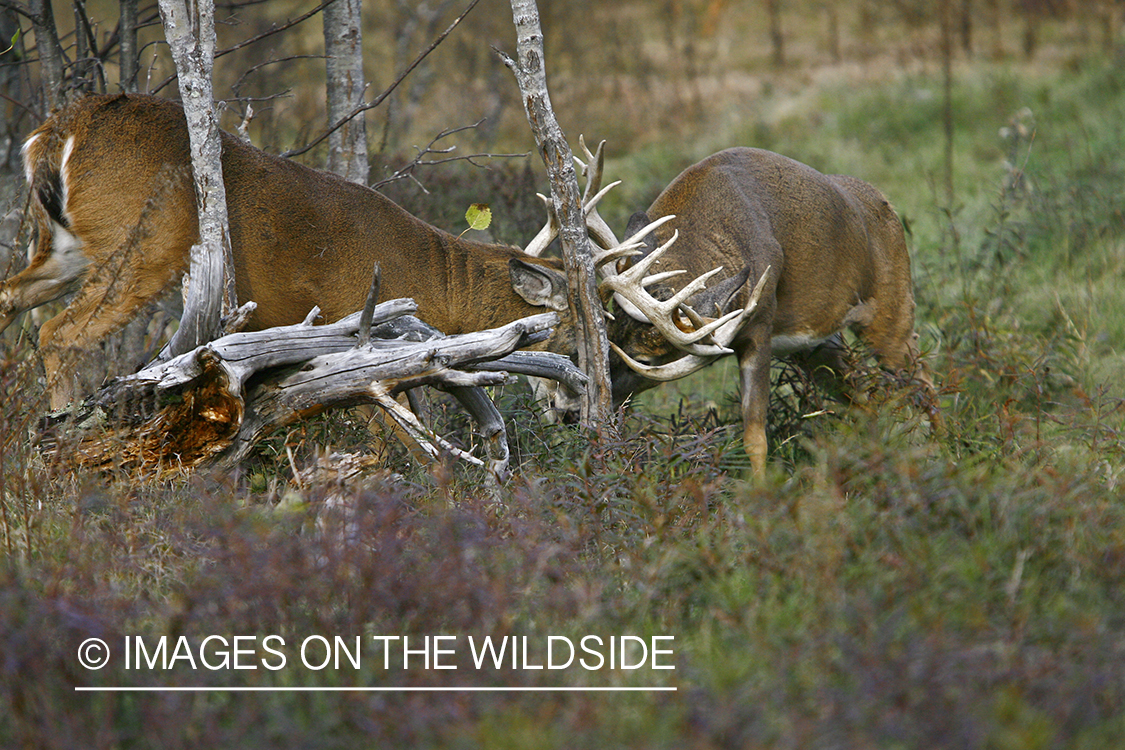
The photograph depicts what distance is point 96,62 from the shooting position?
17.3 feet

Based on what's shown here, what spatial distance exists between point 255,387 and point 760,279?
7.86 feet

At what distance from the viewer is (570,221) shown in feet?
15.8

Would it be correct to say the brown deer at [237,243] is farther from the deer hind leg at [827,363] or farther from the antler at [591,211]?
the deer hind leg at [827,363]

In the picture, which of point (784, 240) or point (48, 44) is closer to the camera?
point (48, 44)

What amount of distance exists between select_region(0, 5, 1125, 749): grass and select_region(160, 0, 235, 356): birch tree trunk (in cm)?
64

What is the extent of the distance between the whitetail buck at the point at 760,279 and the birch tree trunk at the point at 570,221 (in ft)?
0.52

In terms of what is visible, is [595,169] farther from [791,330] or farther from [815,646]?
[815,646]

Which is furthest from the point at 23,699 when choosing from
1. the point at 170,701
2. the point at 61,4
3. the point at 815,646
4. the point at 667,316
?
the point at 61,4

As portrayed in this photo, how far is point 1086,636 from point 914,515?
799mm

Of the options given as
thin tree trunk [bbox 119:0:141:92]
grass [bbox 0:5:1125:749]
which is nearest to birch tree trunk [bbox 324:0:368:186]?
thin tree trunk [bbox 119:0:141:92]

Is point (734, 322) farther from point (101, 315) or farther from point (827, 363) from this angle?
point (101, 315)

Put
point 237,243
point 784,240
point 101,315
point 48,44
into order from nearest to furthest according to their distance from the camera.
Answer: point 101,315, point 237,243, point 48,44, point 784,240

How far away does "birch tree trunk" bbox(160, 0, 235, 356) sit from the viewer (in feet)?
13.2

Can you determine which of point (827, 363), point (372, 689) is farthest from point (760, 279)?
point (372, 689)
